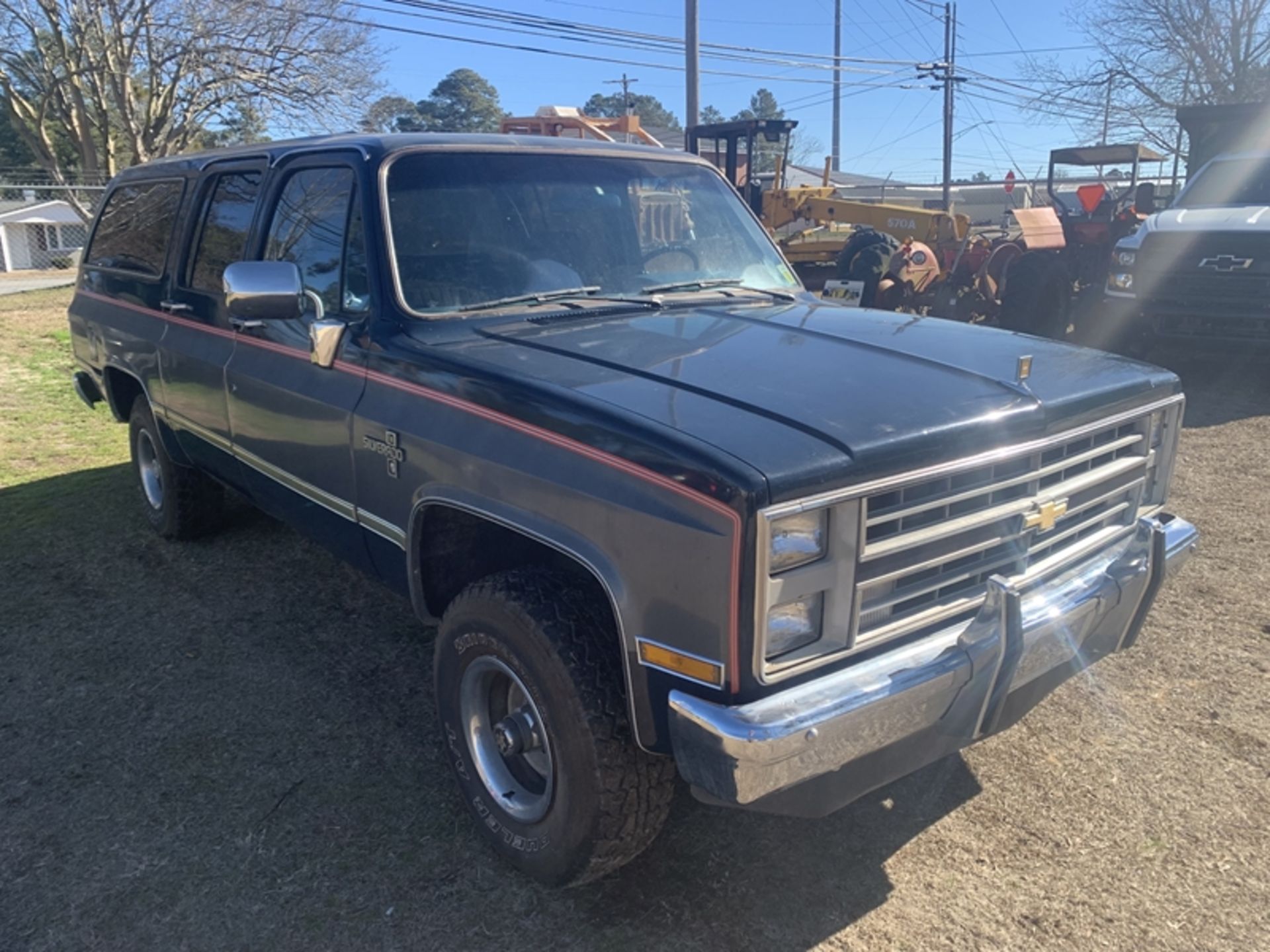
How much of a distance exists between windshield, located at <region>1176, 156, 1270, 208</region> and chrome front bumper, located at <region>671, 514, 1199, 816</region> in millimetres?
8200

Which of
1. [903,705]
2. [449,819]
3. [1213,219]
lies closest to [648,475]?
[903,705]

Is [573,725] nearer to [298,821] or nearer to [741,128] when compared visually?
[298,821]

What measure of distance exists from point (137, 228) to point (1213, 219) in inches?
336

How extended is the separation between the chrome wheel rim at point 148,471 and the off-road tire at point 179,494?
4 centimetres

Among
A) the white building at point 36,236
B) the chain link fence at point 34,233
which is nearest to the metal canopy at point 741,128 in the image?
the chain link fence at point 34,233

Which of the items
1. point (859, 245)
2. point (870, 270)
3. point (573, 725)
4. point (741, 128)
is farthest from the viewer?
point (741, 128)

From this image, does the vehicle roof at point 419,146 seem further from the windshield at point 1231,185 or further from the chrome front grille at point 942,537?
the windshield at point 1231,185

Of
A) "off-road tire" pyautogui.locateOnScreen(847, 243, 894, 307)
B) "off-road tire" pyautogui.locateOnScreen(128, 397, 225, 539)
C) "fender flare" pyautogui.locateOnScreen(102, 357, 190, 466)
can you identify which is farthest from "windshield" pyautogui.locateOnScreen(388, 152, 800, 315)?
"off-road tire" pyautogui.locateOnScreen(847, 243, 894, 307)

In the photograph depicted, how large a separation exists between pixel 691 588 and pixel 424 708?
1.94 m

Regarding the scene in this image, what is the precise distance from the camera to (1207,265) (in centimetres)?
861

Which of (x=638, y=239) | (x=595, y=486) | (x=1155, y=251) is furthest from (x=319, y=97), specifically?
(x=595, y=486)

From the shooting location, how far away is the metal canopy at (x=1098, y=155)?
41.3 feet

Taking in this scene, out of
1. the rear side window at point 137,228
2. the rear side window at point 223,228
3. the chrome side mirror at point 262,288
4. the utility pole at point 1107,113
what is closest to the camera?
the chrome side mirror at point 262,288

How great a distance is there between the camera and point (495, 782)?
9.54 feet
